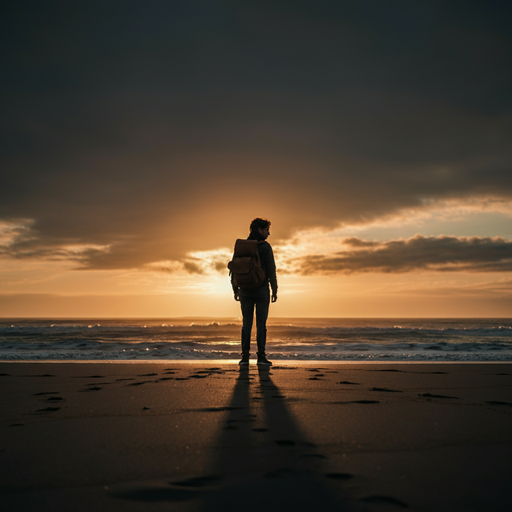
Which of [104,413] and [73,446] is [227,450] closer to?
[73,446]

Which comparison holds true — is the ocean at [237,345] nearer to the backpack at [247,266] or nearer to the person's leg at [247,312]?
the person's leg at [247,312]

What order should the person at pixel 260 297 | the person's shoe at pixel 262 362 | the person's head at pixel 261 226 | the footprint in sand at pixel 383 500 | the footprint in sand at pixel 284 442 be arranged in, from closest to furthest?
the footprint in sand at pixel 383 500 < the footprint in sand at pixel 284 442 < the person's shoe at pixel 262 362 < the person at pixel 260 297 < the person's head at pixel 261 226

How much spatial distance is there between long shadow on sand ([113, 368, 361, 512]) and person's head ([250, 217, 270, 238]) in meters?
4.06

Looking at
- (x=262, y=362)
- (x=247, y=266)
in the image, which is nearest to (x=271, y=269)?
(x=247, y=266)

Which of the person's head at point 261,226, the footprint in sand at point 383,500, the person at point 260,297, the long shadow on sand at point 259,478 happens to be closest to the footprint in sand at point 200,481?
the long shadow on sand at point 259,478

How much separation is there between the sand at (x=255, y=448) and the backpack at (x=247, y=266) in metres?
2.36

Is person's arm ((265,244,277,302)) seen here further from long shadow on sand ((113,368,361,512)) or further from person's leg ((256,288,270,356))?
long shadow on sand ((113,368,361,512))

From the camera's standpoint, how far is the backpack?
5.57 meters

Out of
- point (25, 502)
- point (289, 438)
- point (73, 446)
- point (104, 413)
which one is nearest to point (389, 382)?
point (289, 438)

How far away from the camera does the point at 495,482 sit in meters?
1.27

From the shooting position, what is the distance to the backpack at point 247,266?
557 cm

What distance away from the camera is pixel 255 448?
163 centimetres

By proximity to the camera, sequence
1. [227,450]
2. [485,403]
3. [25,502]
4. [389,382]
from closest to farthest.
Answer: [25,502] → [227,450] → [485,403] → [389,382]

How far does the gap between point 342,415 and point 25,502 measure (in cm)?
164
